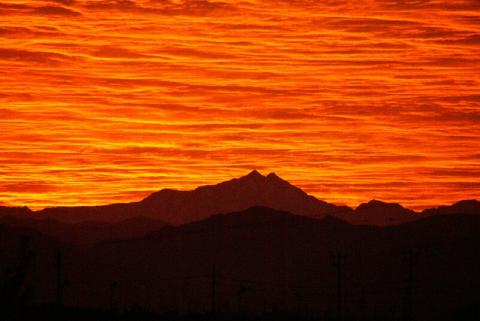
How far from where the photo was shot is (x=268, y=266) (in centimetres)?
17050

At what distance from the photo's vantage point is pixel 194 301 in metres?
147

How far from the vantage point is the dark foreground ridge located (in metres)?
138

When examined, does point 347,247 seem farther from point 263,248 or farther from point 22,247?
point 22,247

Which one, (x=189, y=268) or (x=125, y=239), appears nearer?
(x=189, y=268)

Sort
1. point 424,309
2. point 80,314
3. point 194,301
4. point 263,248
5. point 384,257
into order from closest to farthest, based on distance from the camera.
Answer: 1. point 80,314
2. point 424,309
3. point 194,301
4. point 384,257
5. point 263,248

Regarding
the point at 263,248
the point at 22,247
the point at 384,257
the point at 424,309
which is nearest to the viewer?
the point at 22,247

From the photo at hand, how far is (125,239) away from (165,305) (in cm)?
4941

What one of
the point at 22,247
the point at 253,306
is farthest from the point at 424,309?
the point at 22,247

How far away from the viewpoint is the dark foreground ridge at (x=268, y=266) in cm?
13812

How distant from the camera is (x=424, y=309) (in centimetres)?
12888

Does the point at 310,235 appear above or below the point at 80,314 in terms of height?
above

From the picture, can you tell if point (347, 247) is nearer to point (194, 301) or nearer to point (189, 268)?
point (189, 268)

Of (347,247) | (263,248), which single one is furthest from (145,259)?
(347,247)

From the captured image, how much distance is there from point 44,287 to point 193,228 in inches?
2125
